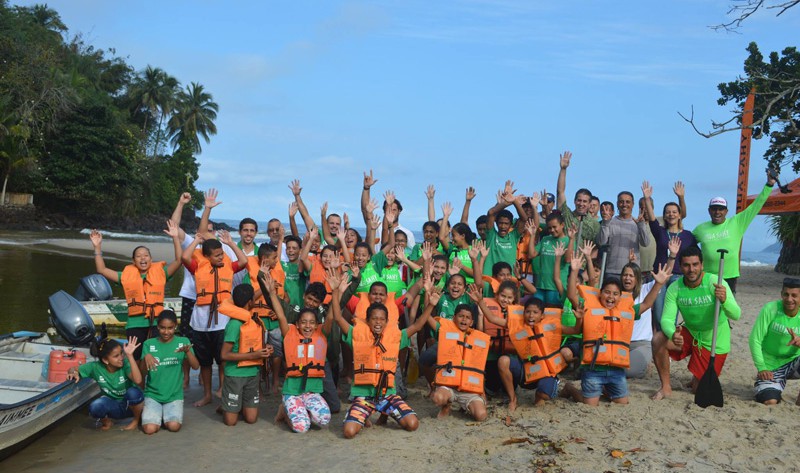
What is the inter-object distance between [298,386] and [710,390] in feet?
13.3

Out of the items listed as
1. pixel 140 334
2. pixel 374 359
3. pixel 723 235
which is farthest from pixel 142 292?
pixel 723 235

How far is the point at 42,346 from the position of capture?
28.9 ft

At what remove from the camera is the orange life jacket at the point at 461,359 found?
23.4 ft

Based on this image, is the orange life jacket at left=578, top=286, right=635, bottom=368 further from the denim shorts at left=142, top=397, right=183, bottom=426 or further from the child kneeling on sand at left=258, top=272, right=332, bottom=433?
the denim shorts at left=142, top=397, right=183, bottom=426

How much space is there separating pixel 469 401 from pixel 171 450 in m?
2.87

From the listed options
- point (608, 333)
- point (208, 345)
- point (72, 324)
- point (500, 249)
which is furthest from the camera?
point (72, 324)

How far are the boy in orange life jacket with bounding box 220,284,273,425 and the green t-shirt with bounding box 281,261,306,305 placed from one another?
1338mm

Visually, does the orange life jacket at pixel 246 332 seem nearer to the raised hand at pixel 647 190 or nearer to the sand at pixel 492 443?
the sand at pixel 492 443

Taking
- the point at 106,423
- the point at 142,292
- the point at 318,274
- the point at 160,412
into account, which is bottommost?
the point at 106,423

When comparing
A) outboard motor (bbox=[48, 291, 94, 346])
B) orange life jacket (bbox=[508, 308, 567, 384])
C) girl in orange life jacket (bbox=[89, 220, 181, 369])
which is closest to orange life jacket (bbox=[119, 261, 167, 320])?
girl in orange life jacket (bbox=[89, 220, 181, 369])

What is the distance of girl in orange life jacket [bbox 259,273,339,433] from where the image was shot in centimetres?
700

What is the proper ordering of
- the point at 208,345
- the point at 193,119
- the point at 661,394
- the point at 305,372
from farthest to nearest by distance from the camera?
1. the point at 193,119
2. the point at 208,345
3. the point at 661,394
4. the point at 305,372

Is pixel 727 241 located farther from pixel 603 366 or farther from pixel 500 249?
pixel 500 249

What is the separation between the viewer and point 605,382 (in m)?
7.31
